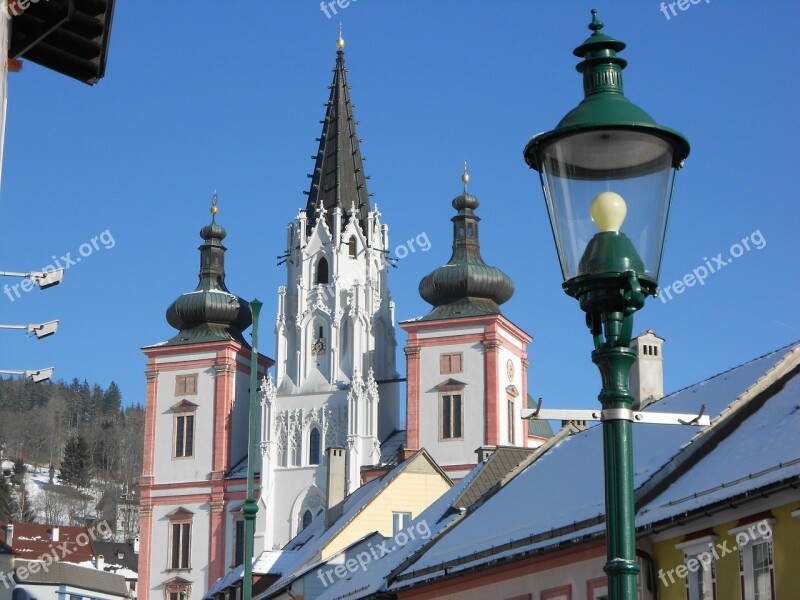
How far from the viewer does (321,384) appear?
72.7m

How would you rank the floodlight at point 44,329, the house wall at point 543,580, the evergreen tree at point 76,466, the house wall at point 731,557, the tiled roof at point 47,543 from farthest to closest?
1. the evergreen tree at point 76,466
2. the tiled roof at point 47,543
3. the house wall at point 543,580
4. the floodlight at point 44,329
5. the house wall at point 731,557

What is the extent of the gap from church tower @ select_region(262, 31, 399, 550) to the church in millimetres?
76

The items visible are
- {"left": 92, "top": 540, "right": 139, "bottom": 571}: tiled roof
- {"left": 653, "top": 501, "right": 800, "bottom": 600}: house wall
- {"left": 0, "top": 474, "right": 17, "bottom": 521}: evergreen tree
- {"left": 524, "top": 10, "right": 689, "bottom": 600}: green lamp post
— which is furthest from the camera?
{"left": 0, "top": 474, "right": 17, "bottom": 521}: evergreen tree

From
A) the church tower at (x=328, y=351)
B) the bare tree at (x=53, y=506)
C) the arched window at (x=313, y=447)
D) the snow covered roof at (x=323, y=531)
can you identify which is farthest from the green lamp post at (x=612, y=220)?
the bare tree at (x=53, y=506)

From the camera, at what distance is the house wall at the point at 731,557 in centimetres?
1864

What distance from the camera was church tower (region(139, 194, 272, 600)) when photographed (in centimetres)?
7438

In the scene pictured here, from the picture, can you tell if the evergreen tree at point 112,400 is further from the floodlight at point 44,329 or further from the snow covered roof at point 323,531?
the floodlight at point 44,329

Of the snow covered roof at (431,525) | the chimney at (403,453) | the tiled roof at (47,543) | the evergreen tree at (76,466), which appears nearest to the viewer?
the snow covered roof at (431,525)

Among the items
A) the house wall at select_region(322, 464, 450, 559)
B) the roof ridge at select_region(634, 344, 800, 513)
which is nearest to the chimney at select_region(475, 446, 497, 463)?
the house wall at select_region(322, 464, 450, 559)

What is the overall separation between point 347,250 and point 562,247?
68.6 metres

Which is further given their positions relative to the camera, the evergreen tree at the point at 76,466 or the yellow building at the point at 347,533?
the evergreen tree at the point at 76,466

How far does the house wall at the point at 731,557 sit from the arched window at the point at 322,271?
55050 millimetres

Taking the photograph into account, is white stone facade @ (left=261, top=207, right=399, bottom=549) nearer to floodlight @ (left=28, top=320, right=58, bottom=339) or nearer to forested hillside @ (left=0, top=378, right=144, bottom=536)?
floodlight @ (left=28, top=320, right=58, bottom=339)

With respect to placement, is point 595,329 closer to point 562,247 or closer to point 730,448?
point 562,247
